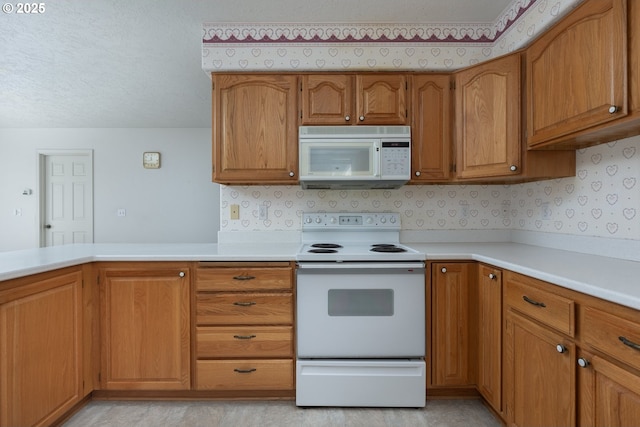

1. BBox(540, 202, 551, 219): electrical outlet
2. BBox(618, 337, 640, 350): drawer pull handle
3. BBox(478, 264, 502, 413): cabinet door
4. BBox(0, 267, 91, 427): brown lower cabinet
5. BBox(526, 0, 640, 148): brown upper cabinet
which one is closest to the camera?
BBox(618, 337, 640, 350): drawer pull handle

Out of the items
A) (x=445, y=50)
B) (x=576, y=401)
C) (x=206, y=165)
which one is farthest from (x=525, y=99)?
(x=206, y=165)

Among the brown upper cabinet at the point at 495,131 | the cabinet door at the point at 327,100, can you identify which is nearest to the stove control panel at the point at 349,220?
the brown upper cabinet at the point at 495,131

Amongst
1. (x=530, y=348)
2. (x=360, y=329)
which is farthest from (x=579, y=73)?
(x=360, y=329)

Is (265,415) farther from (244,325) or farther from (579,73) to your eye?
(579,73)

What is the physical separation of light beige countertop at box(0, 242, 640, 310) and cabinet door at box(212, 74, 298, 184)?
0.55m

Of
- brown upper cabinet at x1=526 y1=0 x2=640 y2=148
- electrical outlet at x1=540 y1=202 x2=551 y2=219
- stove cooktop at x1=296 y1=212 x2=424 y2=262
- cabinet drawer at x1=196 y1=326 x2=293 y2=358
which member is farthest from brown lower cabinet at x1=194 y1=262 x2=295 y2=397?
electrical outlet at x1=540 y1=202 x2=551 y2=219

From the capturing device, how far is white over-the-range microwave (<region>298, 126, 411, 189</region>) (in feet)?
7.11

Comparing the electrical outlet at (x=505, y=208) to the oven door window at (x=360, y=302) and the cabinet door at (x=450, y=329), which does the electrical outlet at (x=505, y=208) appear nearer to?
the cabinet door at (x=450, y=329)

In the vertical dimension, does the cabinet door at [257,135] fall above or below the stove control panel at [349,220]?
above

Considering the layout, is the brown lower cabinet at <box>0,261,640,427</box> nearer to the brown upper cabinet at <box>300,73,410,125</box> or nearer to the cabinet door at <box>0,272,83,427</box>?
the cabinet door at <box>0,272,83,427</box>

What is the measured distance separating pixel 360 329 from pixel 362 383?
301 mm

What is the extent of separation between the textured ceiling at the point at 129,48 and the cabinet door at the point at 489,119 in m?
0.51

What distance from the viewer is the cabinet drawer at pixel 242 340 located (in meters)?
1.88

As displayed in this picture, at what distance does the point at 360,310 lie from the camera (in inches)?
74.1
